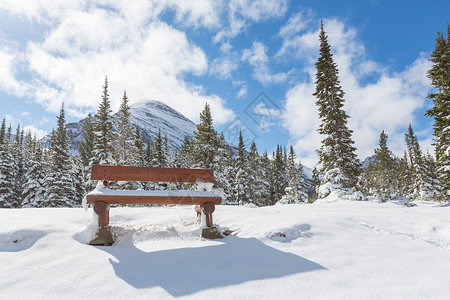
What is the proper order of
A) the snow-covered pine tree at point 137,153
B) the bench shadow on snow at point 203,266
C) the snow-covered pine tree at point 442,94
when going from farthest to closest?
the snow-covered pine tree at point 137,153, the snow-covered pine tree at point 442,94, the bench shadow on snow at point 203,266

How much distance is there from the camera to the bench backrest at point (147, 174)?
4770mm

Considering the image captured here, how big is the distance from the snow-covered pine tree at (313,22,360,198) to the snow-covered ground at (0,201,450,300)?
39.2ft

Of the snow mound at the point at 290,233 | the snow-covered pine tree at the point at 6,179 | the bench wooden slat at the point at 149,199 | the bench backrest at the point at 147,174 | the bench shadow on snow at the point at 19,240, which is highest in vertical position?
the snow-covered pine tree at the point at 6,179

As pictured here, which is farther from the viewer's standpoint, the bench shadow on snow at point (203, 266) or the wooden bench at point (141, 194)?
the wooden bench at point (141, 194)

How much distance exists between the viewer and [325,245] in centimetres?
405

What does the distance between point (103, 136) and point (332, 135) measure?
23998 mm

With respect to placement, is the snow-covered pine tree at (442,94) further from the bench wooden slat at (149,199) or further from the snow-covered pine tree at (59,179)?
the snow-covered pine tree at (59,179)

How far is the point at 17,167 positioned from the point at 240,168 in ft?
123

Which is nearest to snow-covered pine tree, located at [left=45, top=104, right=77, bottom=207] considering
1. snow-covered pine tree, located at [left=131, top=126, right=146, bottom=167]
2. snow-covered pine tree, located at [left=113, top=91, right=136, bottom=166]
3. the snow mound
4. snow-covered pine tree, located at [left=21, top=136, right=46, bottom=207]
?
snow-covered pine tree, located at [left=21, top=136, right=46, bottom=207]

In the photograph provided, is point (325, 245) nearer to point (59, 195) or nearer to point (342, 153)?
point (342, 153)

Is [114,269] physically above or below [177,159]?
below

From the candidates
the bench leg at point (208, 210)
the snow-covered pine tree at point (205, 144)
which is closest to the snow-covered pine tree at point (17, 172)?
the snow-covered pine tree at point (205, 144)

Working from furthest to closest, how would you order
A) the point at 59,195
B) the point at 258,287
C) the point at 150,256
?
1. the point at 59,195
2. the point at 150,256
3. the point at 258,287

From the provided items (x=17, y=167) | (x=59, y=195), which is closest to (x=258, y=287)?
(x=59, y=195)
